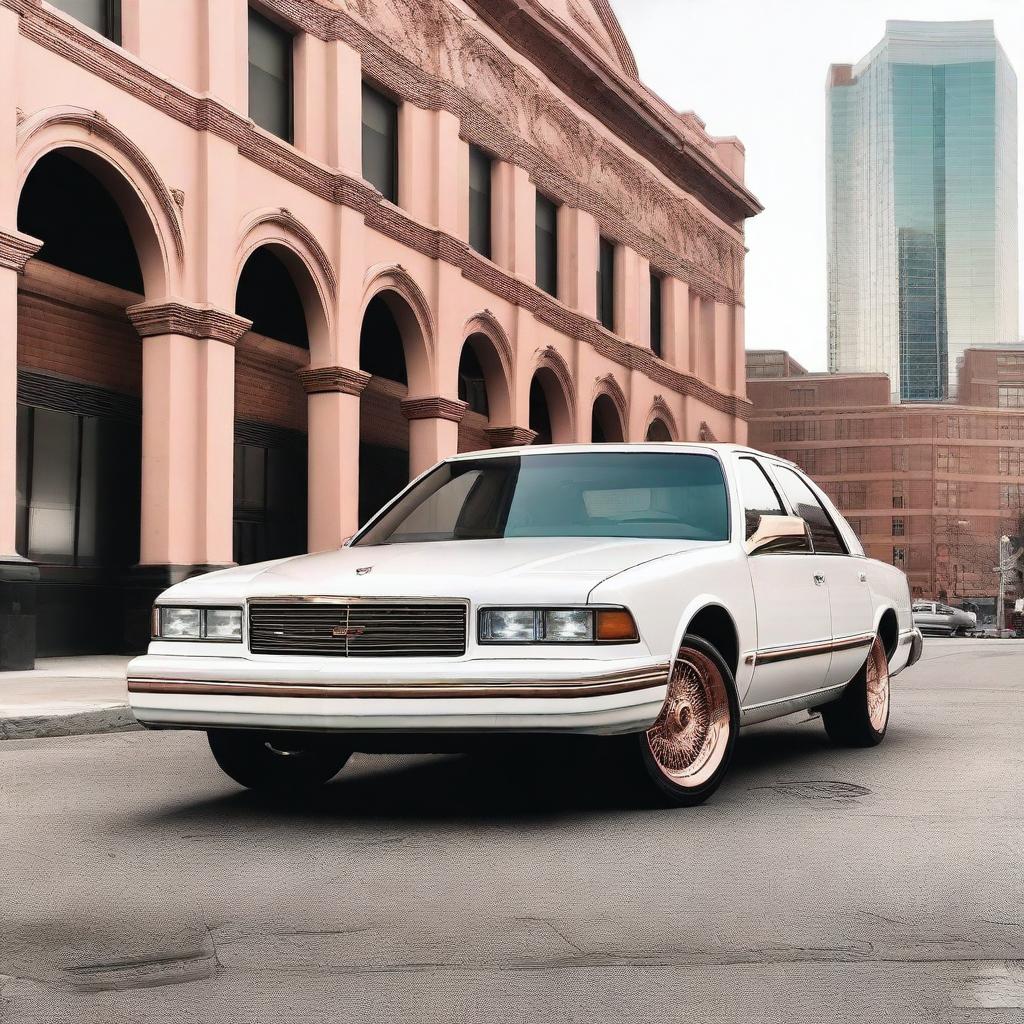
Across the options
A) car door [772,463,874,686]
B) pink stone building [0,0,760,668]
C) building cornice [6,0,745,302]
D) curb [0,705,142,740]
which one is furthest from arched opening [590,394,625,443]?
car door [772,463,874,686]

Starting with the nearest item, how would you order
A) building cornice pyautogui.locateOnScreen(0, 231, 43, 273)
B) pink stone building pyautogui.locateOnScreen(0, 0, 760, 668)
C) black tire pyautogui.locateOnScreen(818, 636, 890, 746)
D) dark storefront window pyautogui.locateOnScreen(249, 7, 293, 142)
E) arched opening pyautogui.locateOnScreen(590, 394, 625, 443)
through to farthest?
black tire pyautogui.locateOnScreen(818, 636, 890, 746) → building cornice pyautogui.locateOnScreen(0, 231, 43, 273) → pink stone building pyautogui.locateOnScreen(0, 0, 760, 668) → dark storefront window pyautogui.locateOnScreen(249, 7, 293, 142) → arched opening pyautogui.locateOnScreen(590, 394, 625, 443)

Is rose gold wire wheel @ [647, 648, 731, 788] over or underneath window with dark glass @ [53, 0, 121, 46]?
underneath

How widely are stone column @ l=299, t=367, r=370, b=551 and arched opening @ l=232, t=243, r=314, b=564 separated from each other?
151cm

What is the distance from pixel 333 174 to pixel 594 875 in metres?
19.5

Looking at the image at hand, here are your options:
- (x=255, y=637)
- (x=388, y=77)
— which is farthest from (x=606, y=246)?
(x=255, y=637)

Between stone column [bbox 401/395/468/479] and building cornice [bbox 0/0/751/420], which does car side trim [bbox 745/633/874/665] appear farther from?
stone column [bbox 401/395/468/479]

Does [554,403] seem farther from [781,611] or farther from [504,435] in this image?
[781,611]

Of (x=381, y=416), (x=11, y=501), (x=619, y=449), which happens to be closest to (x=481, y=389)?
(x=381, y=416)

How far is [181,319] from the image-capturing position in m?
19.3

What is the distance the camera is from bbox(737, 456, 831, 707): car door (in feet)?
23.0

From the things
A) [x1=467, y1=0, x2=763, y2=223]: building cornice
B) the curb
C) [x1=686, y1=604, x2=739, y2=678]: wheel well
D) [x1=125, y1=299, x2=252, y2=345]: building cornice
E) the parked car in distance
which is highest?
[x1=467, y1=0, x2=763, y2=223]: building cornice

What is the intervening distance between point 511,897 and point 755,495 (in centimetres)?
342

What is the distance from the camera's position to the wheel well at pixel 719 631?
6.55 metres

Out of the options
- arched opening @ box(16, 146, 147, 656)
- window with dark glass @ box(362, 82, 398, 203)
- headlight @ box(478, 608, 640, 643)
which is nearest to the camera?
headlight @ box(478, 608, 640, 643)
